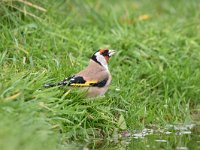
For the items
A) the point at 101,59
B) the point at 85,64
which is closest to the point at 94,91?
the point at 101,59

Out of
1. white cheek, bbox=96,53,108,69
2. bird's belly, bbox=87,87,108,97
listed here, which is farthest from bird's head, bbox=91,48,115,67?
bird's belly, bbox=87,87,108,97

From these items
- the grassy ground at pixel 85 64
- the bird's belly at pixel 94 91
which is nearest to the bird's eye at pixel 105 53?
the grassy ground at pixel 85 64

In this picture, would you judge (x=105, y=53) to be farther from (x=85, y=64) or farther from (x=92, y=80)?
(x=92, y=80)

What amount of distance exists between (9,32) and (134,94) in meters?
1.73

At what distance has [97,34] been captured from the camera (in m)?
9.46

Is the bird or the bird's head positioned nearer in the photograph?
the bird

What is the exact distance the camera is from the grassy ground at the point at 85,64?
6069 millimetres

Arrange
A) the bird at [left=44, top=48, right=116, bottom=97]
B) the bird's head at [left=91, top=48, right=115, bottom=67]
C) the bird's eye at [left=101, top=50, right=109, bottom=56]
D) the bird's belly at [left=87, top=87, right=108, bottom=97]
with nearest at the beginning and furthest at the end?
1. the bird at [left=44, top=48, right=116, bottom=97]
2. the bird's belly at [left=87, top=87, right=108, bottom=97]
3. the bird's head at [left=91, top=48, right=115, bottom=67]
4. the bird's eye at [left=101, top=50, right=109, bottom=56]

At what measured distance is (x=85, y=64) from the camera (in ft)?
27.5

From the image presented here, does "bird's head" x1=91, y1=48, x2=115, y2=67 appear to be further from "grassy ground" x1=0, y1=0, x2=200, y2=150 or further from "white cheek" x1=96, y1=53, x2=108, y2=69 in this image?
"grassy ground" x1=0, y1=0, x2=200, y2=150

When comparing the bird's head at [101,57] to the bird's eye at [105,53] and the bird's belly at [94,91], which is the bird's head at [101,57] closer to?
the bird's eye at [105,53]

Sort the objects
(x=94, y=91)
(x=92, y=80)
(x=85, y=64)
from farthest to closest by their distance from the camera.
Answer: (x=85, y=64) < (x=92, y=80) < (x=94, y=91)

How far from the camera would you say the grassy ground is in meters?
6.07

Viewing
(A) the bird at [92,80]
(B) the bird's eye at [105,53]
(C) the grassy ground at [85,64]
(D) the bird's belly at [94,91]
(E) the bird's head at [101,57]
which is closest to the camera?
(C) the grassy ground at [85,64]
